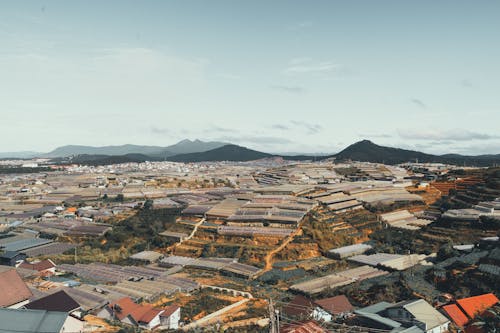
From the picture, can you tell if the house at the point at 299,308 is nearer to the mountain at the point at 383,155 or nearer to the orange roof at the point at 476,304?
the orange roof at the point at 476,304

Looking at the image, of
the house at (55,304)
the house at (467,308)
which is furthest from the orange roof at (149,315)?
the house at (467,308)

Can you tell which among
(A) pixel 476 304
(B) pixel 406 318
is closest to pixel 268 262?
(B) pixel 406 318

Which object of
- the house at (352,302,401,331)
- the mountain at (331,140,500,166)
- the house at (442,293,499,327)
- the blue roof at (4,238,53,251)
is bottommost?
the blue roof at (4,238,53,251)

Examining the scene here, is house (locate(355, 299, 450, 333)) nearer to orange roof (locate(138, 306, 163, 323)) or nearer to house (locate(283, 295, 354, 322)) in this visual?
house (locate(283, 295, 354, 322))

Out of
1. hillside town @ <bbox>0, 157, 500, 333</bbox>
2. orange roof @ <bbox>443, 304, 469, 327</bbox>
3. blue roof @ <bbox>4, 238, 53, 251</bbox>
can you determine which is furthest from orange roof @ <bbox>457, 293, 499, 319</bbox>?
blue roof @ <bbox>4, 238, 53, 251</bbox>

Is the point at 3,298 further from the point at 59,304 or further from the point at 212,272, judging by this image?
the point at 212,272

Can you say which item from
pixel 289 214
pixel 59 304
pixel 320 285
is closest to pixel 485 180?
pixel 289 214

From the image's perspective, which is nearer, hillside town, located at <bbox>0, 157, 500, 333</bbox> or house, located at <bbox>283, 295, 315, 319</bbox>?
hillside town, located at <bbox>0, 157, 500, 333</bbox>
